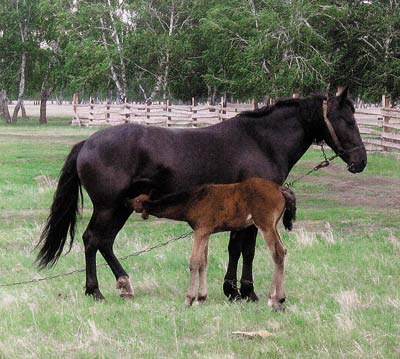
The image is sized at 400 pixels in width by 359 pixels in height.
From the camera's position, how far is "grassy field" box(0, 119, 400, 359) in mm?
5012

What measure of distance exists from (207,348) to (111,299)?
78.0 inches

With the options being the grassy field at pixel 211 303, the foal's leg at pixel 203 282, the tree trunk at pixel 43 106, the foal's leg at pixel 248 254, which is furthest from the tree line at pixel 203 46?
the foal's leg at pixel 203 282

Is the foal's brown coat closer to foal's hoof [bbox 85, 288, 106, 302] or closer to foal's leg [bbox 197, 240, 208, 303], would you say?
foal's leg [bbox 197, 240, 208, 303]

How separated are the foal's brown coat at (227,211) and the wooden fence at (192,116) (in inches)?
714

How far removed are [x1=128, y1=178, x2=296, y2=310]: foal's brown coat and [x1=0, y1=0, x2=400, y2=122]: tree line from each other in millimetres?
27333

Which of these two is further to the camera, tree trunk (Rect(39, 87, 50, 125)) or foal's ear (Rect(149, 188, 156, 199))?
tree trunk (Rect(39, 87, 50, 125))

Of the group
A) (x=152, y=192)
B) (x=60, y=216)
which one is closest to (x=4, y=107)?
(x=60, y=216)

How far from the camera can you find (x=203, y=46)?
152 ft

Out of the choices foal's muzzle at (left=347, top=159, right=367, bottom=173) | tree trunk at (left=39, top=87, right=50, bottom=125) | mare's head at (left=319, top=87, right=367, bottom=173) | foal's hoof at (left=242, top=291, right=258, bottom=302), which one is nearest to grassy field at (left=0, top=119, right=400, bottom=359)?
foal's hoof at (left=242, top=291, right=258, bottom=302)

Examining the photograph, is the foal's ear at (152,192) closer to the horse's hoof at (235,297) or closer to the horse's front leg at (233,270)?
the horse's front leg at (233,270)

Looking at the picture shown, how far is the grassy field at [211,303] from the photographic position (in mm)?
5012

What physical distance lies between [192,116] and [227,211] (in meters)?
32.1

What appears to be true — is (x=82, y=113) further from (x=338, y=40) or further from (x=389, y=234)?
(x=389, y=234)

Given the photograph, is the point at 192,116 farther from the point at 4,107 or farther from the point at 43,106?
the point at 4,107
